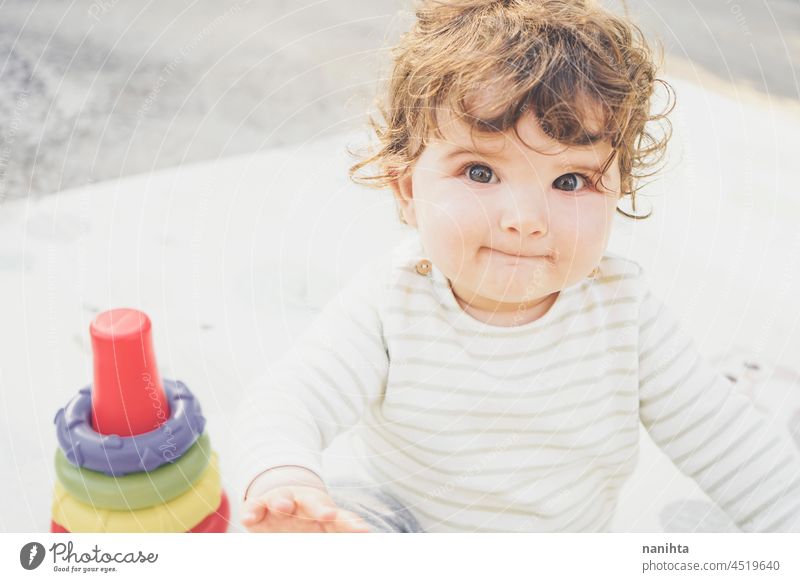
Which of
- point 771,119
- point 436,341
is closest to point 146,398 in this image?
point 436,341

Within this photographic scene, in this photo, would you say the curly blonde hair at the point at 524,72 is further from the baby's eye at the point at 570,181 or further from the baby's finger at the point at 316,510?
the baby's finger at the point at 316,510

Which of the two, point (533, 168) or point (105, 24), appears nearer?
point (533, 168)

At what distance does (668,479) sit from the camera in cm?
74

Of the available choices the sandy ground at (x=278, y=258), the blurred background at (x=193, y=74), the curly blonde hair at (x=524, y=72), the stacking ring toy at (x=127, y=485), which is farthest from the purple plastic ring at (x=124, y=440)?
the blurred background at (x=193, y=74)

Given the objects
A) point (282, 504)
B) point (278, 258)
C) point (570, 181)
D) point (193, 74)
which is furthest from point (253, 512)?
point (193, 74)

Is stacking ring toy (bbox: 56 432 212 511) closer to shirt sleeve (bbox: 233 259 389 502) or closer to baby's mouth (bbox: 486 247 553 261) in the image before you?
shirt sleeve (bbox: 233 259 389 502)

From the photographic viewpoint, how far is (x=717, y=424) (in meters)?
0.64

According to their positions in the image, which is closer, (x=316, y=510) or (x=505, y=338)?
(x=316, y=510)

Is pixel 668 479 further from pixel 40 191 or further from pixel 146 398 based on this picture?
pixel 40 191

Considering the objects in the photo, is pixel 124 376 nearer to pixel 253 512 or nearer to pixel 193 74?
pixel 253 512

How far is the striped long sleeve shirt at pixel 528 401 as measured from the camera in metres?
0.62

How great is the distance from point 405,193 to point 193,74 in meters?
0.52

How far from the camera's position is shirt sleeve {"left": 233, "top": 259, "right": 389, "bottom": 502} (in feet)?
1.86

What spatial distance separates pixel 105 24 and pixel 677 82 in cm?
56
